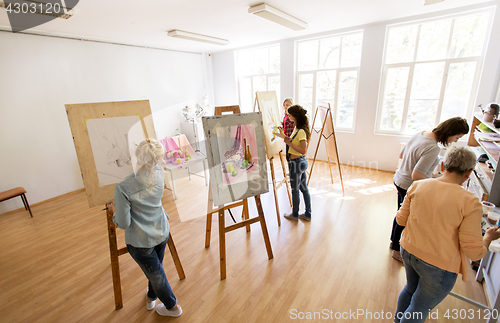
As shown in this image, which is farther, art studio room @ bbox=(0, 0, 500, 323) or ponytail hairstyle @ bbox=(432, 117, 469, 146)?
ponytail hairstyle @ bbox=(432, 117, 469, 146)

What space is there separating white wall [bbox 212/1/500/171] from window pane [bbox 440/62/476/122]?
0.24 meters

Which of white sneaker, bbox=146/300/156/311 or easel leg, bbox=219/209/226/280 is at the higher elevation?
easel leg, bbox=219/209/226/280

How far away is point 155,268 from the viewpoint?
1687 mm

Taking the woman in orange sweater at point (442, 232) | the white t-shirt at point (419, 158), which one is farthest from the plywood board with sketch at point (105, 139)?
the white t-shirt at point (419, 158)

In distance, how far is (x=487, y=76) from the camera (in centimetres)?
354

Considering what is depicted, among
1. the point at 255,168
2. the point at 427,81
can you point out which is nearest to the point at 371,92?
the point at 427,81

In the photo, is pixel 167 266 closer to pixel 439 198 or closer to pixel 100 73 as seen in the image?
pixel 439 198

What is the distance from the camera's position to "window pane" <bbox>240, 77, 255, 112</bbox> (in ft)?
22.1

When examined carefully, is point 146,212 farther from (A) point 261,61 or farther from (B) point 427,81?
(A) point 261,61

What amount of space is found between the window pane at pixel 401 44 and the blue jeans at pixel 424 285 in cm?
422

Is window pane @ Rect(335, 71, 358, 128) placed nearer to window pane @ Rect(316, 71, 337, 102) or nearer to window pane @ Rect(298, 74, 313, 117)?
window pane @ Rect(316, 71, 337, 102)

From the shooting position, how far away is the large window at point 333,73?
190 inches

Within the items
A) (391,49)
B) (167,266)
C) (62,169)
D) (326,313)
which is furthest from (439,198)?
(62,169)

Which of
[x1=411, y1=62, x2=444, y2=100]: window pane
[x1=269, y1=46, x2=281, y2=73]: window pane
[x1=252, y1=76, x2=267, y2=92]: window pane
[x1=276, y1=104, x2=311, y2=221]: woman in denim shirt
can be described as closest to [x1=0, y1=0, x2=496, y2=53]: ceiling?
[x1=411, y1=62, x2=444, y2=100]: window pane
